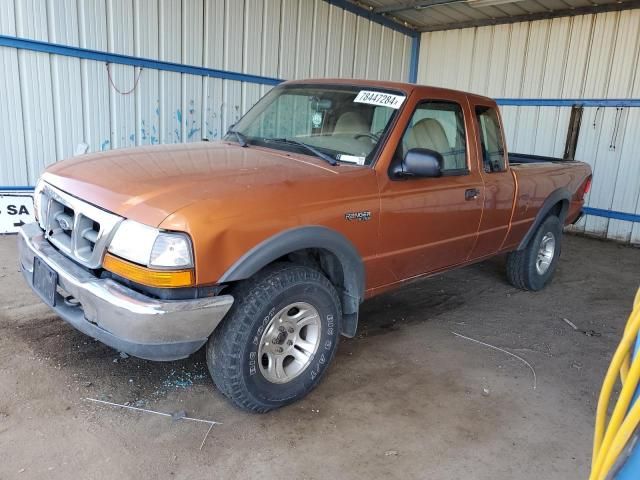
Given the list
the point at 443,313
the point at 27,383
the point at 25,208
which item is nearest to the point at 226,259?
the point at 27,383

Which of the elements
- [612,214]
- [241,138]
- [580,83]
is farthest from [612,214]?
[241,138]

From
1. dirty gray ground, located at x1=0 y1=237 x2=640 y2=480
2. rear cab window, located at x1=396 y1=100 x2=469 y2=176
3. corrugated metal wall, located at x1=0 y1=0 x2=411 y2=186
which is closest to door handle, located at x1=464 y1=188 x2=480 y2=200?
rear cab window, located at x1=396 y1=100 x2=469 y2=176

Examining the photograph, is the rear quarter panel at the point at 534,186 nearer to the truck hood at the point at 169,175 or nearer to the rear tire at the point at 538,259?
the rear tire at the point at 538,259

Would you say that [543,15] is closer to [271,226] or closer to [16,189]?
[271,226]

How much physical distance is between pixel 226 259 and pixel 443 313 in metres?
2.92

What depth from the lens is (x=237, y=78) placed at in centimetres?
789

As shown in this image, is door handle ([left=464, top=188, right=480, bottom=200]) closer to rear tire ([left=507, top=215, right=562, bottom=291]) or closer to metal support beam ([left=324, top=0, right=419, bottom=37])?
rear tire ([left=507, top=215, right=562, bottom=291])

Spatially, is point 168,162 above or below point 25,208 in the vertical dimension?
above

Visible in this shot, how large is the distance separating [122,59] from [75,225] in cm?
461

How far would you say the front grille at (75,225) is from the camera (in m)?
2.50

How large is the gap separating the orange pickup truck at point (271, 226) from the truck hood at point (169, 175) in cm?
1

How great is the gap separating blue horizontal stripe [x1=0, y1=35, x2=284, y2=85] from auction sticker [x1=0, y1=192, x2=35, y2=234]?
1692 millimetres

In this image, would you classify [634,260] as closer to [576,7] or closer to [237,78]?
[576,7]

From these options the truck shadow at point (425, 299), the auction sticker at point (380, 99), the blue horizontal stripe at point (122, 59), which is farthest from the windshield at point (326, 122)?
the blue horizontal stripe at point (122, 59)
